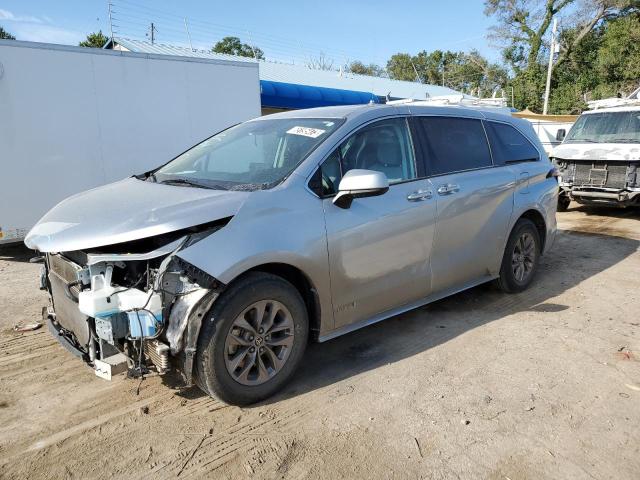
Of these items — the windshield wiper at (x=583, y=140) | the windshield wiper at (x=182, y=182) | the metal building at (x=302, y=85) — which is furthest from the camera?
the metal building at (x=302, y=85)

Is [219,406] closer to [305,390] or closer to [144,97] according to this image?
[305,390]

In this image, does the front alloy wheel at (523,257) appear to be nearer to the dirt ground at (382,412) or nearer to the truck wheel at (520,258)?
the truck wheel at (520,258)

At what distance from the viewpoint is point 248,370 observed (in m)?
3.20

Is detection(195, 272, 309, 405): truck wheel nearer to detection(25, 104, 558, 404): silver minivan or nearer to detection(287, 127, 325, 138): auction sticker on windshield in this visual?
detection(25, 104, 558, 404): silver minivan

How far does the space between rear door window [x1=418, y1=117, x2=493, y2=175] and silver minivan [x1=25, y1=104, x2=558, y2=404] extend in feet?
0.05

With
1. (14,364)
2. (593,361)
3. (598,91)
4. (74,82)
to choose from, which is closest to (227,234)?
(14,364)

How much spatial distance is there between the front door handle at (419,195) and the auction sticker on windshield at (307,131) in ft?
2.81

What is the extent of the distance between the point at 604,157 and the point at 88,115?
358 inches

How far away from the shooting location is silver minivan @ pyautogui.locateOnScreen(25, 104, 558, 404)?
2930mm

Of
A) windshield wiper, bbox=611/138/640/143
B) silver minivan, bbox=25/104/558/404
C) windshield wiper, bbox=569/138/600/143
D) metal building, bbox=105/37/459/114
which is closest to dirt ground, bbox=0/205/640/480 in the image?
silver minivan, bbox=25/104/558/404

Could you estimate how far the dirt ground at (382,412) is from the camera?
9.05 feet

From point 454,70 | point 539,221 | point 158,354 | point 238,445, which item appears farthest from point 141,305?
point 454,70

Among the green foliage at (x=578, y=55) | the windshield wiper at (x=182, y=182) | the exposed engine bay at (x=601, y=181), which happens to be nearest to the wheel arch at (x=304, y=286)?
the windshield wiper at (x=182, y=182)

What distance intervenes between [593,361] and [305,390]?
2.23m
